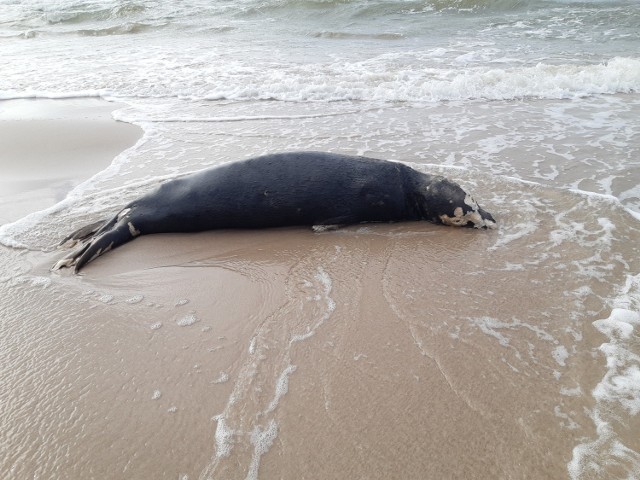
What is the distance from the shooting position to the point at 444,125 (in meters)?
6.96

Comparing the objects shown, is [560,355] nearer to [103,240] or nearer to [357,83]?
[103,240]

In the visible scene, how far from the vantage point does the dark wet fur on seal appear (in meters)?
4.35

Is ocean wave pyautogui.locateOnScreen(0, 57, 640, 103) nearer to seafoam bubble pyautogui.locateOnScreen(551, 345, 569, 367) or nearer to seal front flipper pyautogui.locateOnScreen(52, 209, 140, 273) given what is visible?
seal front flipper pyautogui.locateOnScreen(52, 209, 140, 273)

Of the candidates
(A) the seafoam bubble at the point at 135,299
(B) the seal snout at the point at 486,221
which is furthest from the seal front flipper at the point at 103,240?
(B) the seal snout at the point at 486,221

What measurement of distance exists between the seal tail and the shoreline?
1036mm

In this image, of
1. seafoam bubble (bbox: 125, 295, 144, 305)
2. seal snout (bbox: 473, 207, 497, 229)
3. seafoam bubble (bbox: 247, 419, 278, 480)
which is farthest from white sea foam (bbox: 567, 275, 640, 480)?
seafoam bubble (bbox: 125, 295, 144, 305)

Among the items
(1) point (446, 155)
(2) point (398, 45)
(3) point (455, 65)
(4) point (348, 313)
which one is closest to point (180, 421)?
(4) point (348, 313)

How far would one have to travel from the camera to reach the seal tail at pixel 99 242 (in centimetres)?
389

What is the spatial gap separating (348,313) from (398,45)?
11.7m

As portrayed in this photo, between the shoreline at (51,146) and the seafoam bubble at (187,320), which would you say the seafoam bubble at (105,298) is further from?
the shoreline at (51,146)

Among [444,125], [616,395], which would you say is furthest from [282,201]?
[444,125]

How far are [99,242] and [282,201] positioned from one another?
1.55 meters

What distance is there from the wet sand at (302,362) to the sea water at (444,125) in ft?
0.11

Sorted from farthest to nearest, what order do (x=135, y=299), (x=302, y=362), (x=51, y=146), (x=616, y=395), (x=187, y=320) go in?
(x=51, y=146)
(x=135, y=299)
(x=187, y=320)
(x=302, y=362)
(x=616, y=395)
